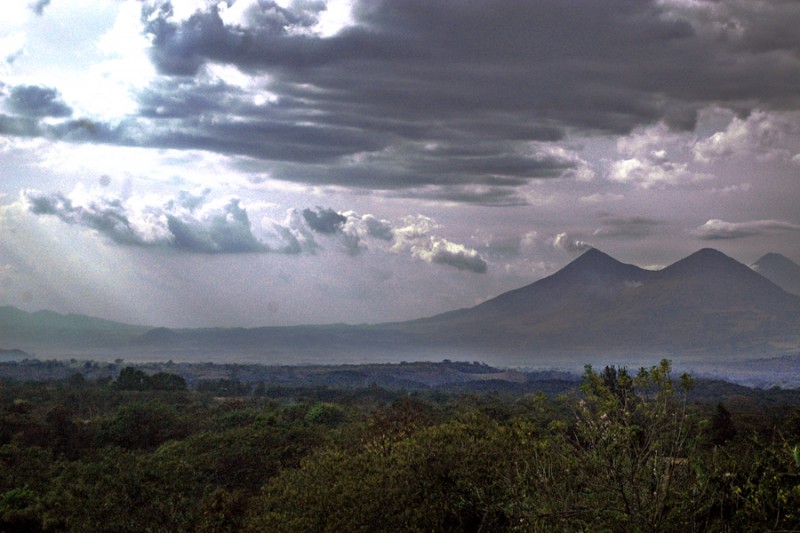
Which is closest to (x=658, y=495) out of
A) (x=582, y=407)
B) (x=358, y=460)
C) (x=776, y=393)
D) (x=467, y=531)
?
(x=582, y=407)

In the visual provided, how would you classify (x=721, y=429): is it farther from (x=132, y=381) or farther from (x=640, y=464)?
(x=132, y=381)

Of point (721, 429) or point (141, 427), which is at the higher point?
point (721, 429)

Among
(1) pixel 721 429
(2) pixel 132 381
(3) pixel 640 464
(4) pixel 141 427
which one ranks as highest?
(3) pixel 640 464

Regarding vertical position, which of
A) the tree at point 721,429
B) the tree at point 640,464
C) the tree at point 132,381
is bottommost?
the tree at point 132,381

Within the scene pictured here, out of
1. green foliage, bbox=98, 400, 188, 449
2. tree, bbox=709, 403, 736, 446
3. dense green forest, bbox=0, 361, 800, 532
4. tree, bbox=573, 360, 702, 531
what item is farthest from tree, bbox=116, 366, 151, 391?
tree, bbox=573, 360, 702, 531

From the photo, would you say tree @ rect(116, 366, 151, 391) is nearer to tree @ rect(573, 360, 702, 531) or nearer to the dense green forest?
the dense green forest

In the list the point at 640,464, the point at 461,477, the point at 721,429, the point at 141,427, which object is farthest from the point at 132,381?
the point at 640,464

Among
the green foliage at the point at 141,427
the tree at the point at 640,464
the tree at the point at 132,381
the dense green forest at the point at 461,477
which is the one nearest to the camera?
the tree at the point at 640,464

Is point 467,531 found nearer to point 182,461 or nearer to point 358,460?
point 358,460

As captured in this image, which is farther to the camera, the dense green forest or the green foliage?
the green foliage

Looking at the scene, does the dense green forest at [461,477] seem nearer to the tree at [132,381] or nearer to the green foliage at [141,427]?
the green foliage at [141,427]

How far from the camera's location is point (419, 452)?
86.1ft

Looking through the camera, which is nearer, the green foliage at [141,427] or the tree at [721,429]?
the tree at [721,429]

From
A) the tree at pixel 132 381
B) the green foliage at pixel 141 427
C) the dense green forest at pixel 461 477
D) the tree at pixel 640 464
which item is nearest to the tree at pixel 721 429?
the dense green forest at pixel 461 477
